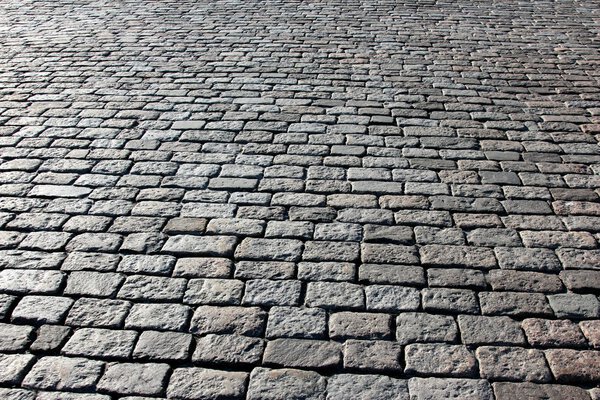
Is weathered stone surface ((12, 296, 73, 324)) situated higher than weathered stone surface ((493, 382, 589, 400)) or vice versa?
weathered stone surface ((12, 296, 73, 324))

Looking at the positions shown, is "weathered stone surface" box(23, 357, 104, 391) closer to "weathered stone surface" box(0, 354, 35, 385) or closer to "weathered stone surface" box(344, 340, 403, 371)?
"weathered stone surface" box(0, 354, 35, 385)

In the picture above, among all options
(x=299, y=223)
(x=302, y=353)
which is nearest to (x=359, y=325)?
(x=302, y=353)

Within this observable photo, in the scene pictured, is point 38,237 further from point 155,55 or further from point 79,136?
point 155,55

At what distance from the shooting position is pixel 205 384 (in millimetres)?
2969

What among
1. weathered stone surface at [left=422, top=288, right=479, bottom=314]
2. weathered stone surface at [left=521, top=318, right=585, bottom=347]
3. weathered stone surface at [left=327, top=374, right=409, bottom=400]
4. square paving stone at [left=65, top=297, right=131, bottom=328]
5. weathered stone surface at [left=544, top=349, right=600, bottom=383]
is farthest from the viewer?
weathered stone surface at [left=422, top=288, right=479, bottom=314]

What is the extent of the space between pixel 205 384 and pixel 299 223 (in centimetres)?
152

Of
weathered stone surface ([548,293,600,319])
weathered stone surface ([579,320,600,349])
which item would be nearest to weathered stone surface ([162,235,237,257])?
weathered stone surface ([548,293,600,319])

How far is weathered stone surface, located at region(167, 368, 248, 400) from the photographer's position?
2.91 m

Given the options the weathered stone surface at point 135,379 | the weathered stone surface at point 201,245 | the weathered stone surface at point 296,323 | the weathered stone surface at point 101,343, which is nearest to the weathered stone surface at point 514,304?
the weathered stone surface at point 296,323

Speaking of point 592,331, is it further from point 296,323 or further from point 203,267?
point 203,267

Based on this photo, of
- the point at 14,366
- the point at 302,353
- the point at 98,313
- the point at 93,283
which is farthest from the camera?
the point at 93,283

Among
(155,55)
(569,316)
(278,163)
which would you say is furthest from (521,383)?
(155,55)

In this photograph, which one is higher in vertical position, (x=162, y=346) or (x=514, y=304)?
(x=162, y=346)

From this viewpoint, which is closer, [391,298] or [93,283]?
[391,298]
